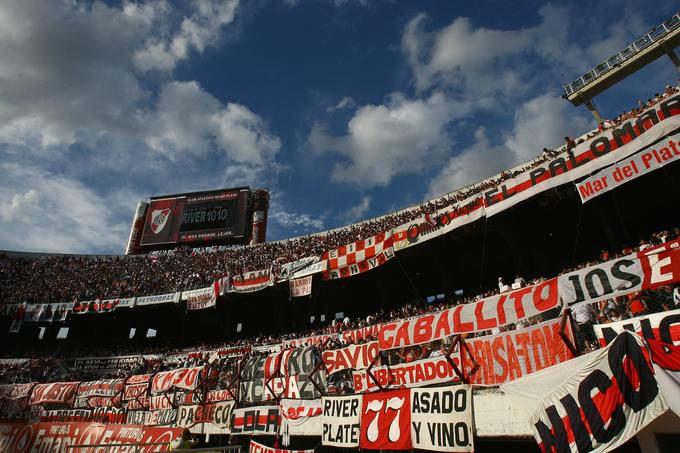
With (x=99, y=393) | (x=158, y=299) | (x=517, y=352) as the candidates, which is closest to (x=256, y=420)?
(x=517, y=352)

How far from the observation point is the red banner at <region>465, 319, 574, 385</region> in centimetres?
691

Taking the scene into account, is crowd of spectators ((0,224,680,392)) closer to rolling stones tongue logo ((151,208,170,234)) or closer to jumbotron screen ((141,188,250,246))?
jumbotron screen ((141,188,250,246))

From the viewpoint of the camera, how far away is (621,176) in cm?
1207

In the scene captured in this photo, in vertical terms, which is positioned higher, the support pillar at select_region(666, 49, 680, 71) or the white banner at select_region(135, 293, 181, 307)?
the support pillar at select_region(666, 49, 680, 71)

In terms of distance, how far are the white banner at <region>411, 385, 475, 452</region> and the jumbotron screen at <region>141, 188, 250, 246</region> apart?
39350mm

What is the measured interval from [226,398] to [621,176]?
50.6 ft

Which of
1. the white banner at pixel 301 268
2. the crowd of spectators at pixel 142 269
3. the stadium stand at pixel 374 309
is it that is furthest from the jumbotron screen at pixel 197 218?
the white banner at pixel 301 268

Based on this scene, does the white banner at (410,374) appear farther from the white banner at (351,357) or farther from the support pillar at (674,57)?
the support pillar at (674,57)

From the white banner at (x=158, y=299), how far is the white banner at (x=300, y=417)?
81.6 feet

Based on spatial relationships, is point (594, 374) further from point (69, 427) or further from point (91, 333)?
point (91, 333)

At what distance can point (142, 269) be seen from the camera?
42875 mm

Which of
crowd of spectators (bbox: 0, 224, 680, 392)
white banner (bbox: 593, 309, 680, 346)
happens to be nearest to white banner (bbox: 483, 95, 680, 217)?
crowd of spectators (bbox: 0, 224, 680, 392)

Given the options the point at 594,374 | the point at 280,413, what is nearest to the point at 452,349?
the point at 594,374

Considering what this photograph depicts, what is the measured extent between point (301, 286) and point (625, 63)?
23817mm
